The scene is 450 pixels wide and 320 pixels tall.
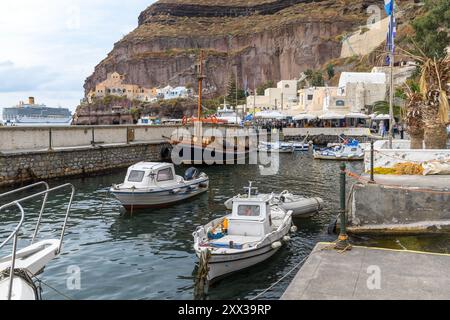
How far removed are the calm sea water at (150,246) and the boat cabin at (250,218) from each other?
1066 millimetres

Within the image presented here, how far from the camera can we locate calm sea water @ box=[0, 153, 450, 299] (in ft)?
38.3

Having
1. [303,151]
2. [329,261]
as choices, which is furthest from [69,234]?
[303,151]

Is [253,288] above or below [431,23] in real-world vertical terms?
below

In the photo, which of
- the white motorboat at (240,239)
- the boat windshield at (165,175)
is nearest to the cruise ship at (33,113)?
the boat windshield at (165,175)

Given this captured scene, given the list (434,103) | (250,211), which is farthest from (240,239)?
(434,103)

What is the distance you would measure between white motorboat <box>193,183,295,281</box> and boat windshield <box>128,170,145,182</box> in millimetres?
8019

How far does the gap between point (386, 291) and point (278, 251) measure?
21.3 ft

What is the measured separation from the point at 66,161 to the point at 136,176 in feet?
37.6

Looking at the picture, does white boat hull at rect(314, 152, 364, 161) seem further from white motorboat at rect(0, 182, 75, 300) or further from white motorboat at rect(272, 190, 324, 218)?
white motorboat at rect(0, 182, 75, 300)

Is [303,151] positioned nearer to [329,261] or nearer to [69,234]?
[69,234]

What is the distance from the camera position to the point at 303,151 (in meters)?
53.3

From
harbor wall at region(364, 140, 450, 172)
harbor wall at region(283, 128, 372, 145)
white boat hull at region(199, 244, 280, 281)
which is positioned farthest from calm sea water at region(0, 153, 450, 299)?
harbor wall at region(283, 128, 372, 145)

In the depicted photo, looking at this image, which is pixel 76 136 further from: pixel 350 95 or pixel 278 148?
pixel 350 95
